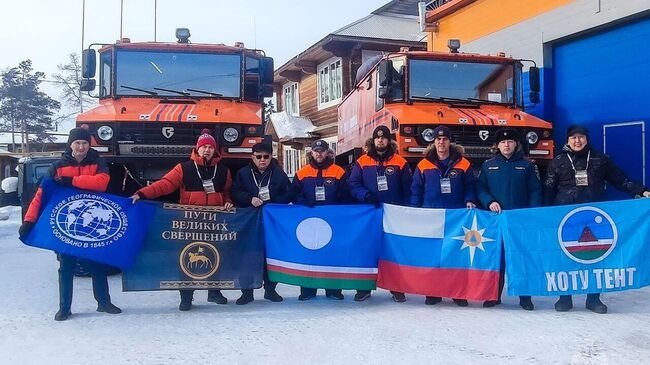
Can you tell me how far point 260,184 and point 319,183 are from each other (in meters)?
0.62

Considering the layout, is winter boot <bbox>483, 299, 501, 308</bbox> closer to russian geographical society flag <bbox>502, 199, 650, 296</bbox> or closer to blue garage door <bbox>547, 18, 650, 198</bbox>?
russian geographical society flag <bbox>502, 199, 650, 296</bbox>

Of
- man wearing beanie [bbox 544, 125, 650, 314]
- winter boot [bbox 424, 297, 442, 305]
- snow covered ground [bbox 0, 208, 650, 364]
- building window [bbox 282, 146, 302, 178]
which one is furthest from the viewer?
building window [bbox 282, 146, 302, 178]

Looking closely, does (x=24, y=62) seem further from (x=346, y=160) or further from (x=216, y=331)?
(x=216, y=331)

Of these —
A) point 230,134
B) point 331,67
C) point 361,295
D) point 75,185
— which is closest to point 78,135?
point 75,185

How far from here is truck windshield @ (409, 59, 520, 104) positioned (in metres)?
9.38

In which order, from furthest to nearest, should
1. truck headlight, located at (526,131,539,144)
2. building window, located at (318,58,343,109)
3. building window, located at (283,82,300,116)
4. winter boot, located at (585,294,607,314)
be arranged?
1. building window, located at (283,82,300,116)
2. building window, located at (318,58,343,109)
3. truck headlight, located at (526,131,539,144)
4. winter boot, located at (585,294,607,314)

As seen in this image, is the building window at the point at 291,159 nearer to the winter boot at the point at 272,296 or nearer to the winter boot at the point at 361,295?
the winter boot at the point at 272,296

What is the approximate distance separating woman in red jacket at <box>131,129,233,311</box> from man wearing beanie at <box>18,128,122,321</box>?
1.44 feet

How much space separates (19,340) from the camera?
191 inches

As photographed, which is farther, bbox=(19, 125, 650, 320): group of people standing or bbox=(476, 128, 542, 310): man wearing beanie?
bbox=(476, 128, 542, 310): man wearing beanie

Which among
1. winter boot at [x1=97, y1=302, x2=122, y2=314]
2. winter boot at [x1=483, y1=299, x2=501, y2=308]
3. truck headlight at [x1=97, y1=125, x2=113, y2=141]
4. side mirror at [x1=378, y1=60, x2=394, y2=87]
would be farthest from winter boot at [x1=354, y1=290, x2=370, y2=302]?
side mirror at [x1=378, y1=60, x2=394, y2=87]

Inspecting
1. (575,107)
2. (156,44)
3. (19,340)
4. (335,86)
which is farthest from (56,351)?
(335,86)

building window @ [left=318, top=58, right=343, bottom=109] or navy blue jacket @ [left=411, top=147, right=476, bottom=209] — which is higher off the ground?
building window @ [left=318, top=58, right=343, bottom=109]

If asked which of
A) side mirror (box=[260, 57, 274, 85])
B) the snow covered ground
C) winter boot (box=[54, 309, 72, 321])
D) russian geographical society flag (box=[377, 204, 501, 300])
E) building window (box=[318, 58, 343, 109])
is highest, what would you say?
building window (box=[318, 58, 343, 109])
